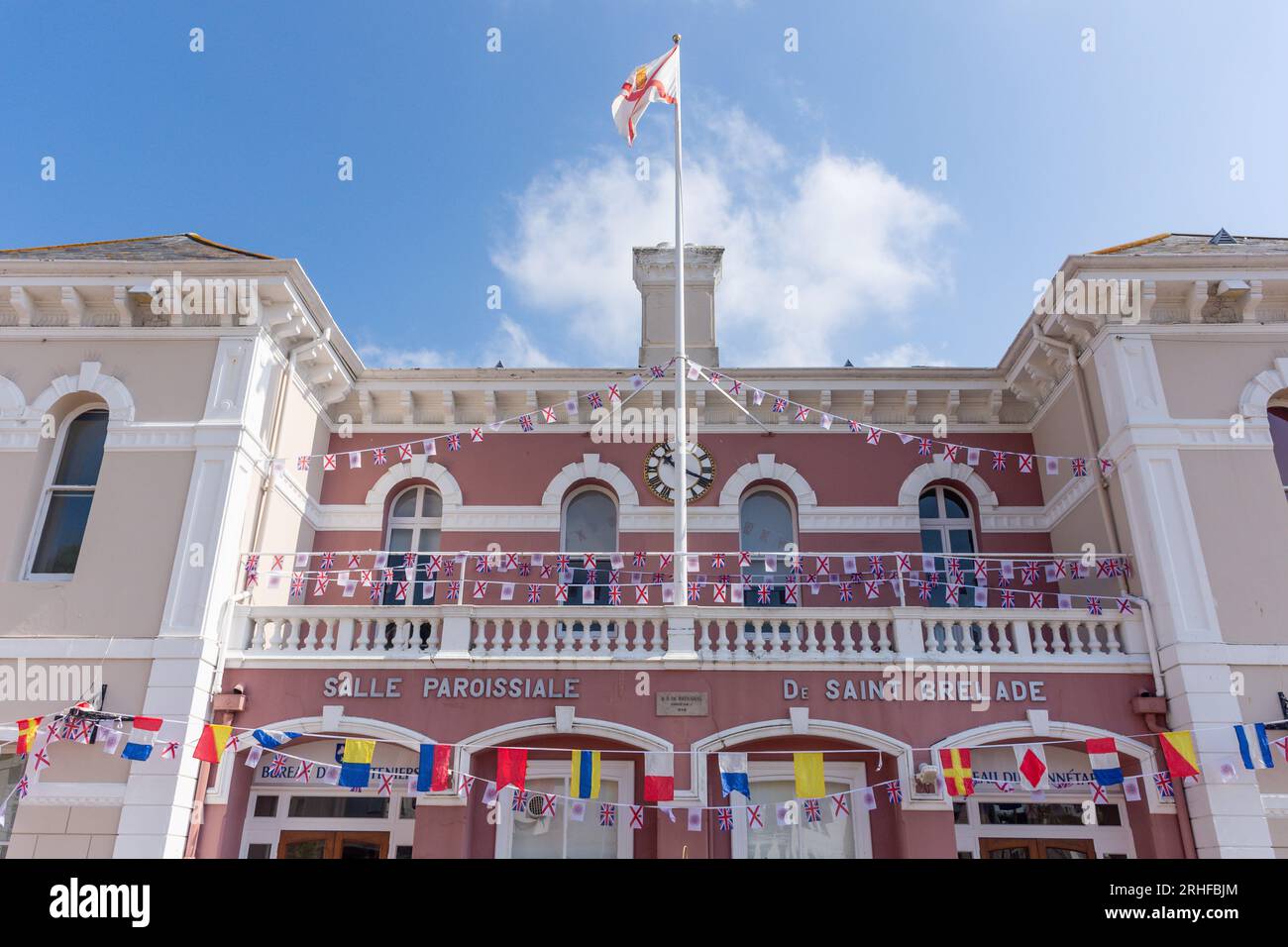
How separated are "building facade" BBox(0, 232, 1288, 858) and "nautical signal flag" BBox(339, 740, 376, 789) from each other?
0.42 metres

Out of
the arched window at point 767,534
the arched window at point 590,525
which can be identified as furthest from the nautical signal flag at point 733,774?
the arched window at point 590,525

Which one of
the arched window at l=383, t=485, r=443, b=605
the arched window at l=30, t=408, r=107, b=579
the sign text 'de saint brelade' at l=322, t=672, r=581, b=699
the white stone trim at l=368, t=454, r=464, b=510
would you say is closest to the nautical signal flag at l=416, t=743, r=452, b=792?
the sign text 'de saint brelade' at l=322, t=672, r=581, b=699

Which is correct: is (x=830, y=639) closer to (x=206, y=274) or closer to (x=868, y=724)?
(x=868, y=724)

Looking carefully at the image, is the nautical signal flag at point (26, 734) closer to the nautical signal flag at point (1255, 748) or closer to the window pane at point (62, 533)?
the window pane at point (62, 533)

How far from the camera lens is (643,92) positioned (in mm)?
13781

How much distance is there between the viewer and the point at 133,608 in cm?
1088

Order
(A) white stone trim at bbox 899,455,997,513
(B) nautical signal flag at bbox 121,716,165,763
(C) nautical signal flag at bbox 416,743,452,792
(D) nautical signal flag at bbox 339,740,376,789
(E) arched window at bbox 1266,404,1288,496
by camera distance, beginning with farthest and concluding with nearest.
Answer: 1. (A) white stone trim at bbox 899,455,997,513
2. (E) arched window at bbox 1266,404,1288,496
3. (C) nautical signal flag at bbox 416,743,452,792
4. (B) nautical signal flag at bbox 121,716,165,763
5. (D) nautical signal flag at bbox 339,740,376,789

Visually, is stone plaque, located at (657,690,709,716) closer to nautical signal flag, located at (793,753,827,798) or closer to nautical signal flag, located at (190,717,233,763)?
nautical signal flag, located at (793,753,827,798)

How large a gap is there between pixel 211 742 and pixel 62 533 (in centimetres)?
374

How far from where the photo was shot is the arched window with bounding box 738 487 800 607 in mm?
13562

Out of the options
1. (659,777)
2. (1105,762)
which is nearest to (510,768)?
(659,777)

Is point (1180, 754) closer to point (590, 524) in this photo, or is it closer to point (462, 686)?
point (462, 686)
